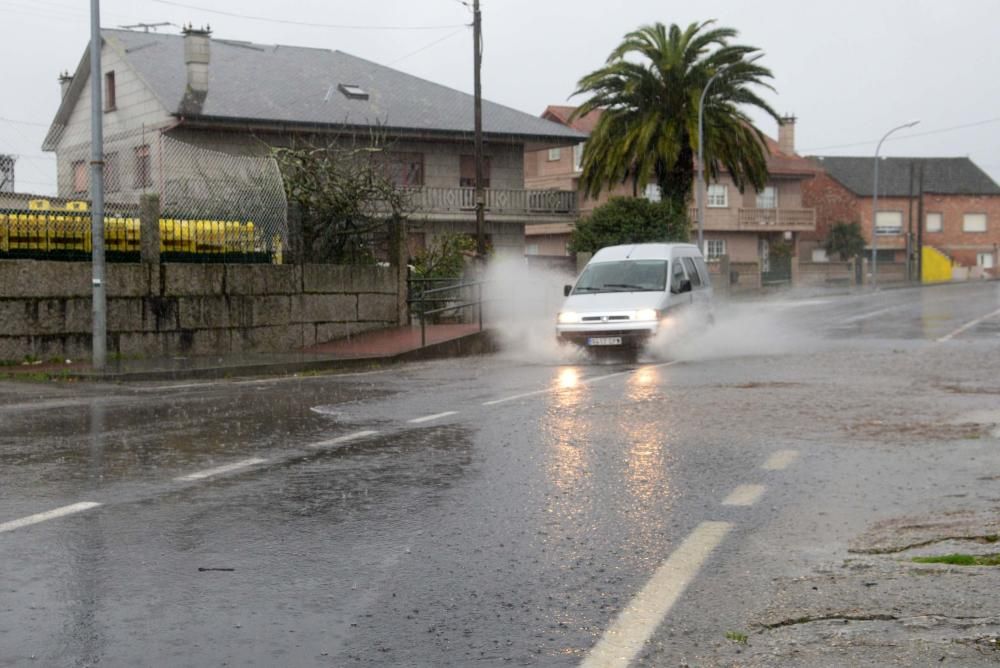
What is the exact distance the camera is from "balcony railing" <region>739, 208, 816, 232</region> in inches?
2566

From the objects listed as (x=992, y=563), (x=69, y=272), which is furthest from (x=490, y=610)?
(x=69, y=272)

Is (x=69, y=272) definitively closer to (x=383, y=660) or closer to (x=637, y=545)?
(x=637, y=545)

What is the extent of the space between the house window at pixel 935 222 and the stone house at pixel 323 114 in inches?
2085

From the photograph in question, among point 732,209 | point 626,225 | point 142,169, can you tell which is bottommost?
point 626,225

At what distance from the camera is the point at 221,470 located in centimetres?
884

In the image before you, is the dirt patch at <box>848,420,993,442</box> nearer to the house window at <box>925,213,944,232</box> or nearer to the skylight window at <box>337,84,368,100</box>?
the skylight window at <box>337,84,368,100</box>

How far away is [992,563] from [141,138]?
56.4 feet

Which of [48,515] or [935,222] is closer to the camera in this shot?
[48,515]

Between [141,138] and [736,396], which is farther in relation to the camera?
[141,138]

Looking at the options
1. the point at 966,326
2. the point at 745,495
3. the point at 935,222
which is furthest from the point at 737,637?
the point at 935,222

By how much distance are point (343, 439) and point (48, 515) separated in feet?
11.6

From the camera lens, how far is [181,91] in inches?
1462

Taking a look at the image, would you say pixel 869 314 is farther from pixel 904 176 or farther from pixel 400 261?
pixel 904 176

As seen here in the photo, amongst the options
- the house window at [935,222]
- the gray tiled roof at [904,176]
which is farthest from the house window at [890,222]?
the house window at [935,222]
